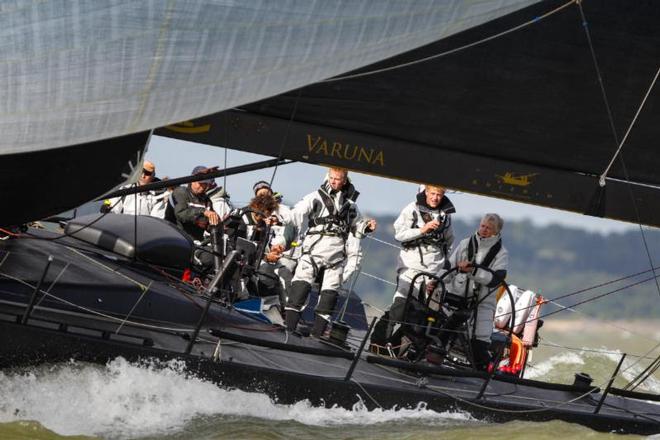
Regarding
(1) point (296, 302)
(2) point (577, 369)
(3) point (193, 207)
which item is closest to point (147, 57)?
(1) point (296, 302)

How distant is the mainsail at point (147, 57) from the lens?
21.4ft

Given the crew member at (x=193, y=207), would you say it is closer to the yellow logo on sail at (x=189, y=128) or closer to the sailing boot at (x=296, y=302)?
the sailing boot at (x=296, y=302)

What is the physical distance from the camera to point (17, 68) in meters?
6.58

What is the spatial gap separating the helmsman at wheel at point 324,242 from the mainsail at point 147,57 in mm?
2203

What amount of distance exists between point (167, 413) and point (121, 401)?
0.30 metres

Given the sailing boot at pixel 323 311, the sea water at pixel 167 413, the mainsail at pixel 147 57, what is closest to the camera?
the mainsail at pixel 147 57

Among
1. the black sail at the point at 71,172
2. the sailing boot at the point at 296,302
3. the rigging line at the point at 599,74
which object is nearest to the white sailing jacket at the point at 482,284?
the sailing boot at the point at 296,302

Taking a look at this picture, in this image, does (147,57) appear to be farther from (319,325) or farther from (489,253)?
(489,253)

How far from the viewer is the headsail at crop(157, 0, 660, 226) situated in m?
7.65

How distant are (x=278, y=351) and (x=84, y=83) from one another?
2547 mm

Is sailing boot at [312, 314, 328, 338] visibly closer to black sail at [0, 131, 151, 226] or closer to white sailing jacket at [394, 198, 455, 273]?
white sailing jacket at [394, 198, 455, 273]

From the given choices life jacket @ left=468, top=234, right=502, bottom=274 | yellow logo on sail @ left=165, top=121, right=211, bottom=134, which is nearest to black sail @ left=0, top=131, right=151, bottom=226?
yellow logo on sail @ left=165, top=121, right=211, bottom=134

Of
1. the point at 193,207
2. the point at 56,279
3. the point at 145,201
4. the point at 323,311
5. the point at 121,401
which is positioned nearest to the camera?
the point at 121,401

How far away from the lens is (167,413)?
731cm
